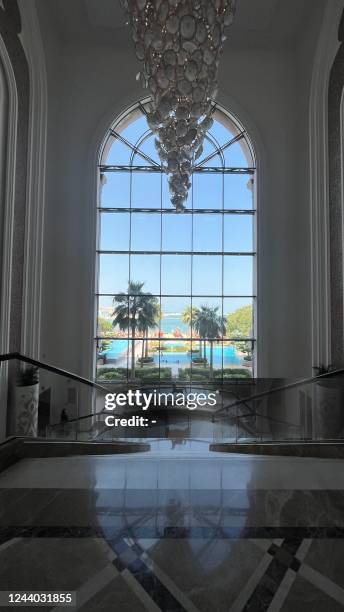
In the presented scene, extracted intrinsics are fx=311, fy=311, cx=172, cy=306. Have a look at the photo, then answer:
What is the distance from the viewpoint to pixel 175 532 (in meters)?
1.66

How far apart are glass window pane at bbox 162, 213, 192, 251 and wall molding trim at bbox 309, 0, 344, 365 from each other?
125 inches

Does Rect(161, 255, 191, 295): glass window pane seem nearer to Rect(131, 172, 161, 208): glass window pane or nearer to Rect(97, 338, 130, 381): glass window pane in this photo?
Rect(131, 172, 161, 208): glass window pane

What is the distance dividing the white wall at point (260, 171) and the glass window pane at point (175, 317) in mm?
1946

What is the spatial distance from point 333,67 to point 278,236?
11.7ft

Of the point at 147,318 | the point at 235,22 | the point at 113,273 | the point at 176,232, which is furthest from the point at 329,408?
the point at 235,22

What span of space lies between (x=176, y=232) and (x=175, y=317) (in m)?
2.35

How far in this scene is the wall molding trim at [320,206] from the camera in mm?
6594

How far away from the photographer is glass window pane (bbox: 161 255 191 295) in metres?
8.48

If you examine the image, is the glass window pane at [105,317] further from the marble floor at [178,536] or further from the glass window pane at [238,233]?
the marble floor at [178,536]

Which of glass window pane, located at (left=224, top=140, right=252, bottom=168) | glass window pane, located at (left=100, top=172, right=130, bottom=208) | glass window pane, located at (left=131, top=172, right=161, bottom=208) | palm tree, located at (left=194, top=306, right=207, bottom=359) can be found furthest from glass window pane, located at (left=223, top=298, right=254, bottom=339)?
glass window pane, located at (left=100, top=172, right=130, bottom=208)

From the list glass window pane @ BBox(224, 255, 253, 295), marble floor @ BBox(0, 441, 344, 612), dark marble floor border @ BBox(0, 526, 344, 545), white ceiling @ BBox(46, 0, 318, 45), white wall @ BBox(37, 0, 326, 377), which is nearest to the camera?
marble floor @ BBox(0, 441, 344, 612)

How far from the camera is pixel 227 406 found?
5.20 metres

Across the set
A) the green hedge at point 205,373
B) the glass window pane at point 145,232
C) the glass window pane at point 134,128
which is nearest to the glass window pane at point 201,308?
the green hedge at point 205,373

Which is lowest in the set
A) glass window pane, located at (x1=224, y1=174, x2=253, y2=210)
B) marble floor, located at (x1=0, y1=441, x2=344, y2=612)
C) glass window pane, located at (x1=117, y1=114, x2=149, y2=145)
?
marble floor, located at (x1=0, y1=441, x2=344, y2=612)
